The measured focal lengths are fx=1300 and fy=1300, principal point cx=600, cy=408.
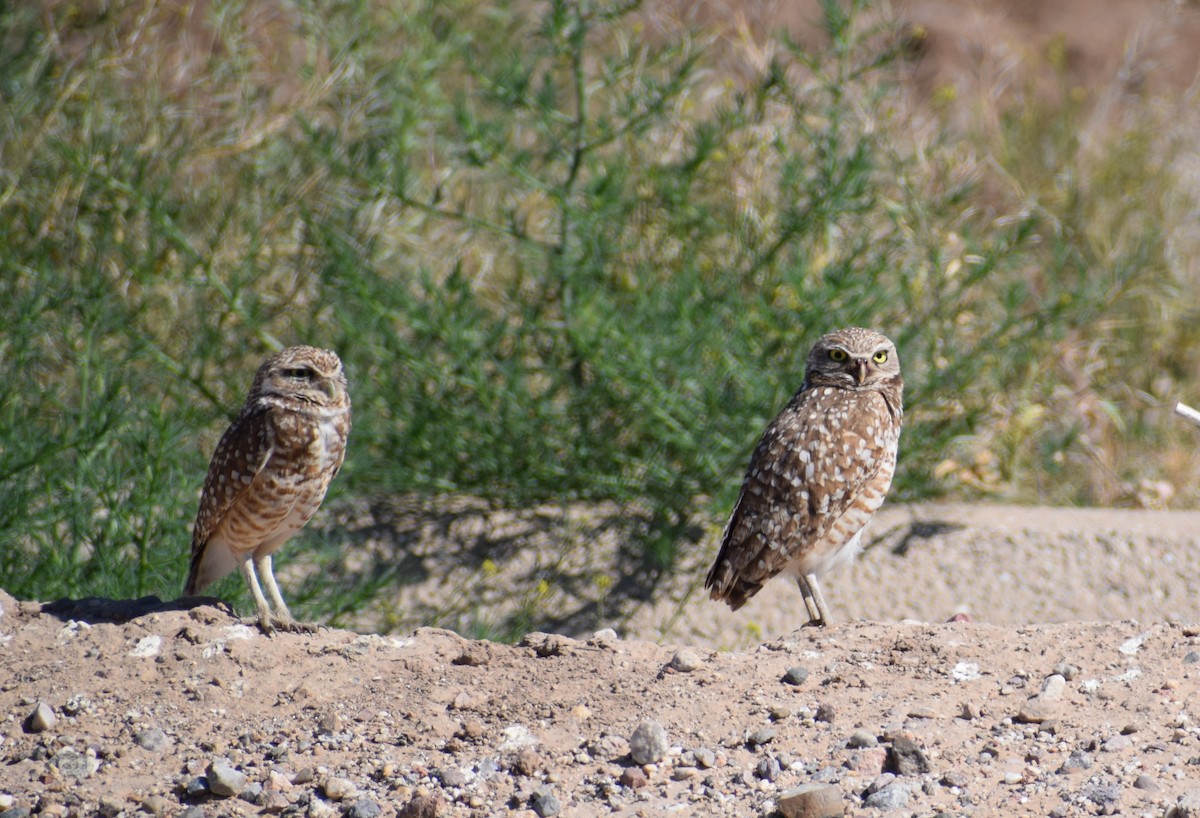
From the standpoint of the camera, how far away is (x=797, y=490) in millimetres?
4781

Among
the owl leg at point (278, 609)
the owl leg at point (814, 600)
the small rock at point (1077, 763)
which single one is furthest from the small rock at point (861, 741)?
the owl leg at point (278, 609)

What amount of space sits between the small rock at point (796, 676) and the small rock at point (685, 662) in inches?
10.4

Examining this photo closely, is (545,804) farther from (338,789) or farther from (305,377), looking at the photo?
(305,377)

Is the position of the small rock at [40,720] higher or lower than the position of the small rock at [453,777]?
lower

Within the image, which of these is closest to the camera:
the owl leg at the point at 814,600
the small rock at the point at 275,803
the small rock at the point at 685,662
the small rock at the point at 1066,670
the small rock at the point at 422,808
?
the small rock at the point at 422,808

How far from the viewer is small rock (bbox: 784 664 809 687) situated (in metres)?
3.82

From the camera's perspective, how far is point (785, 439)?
191 inches

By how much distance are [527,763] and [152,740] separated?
3.53 feet

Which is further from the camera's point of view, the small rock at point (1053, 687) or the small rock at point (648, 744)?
the small rock at point (1053, 687)

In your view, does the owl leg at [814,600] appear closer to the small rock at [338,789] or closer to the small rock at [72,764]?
the small rock at [338,789]

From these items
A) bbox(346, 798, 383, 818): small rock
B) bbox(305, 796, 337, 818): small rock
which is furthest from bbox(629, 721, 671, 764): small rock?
bbox(305, 796, 337, 818): small rock

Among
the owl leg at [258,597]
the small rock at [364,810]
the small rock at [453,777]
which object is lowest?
the owl leg at [258,597]

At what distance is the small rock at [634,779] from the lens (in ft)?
11.0

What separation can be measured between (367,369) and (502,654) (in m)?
2.89
